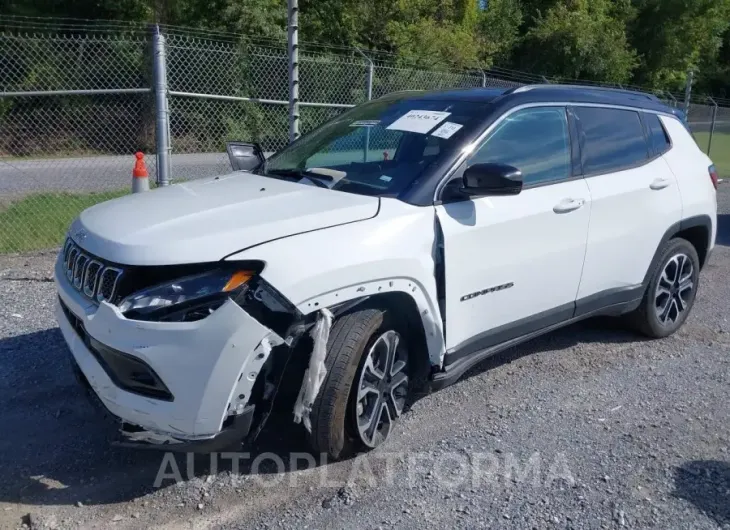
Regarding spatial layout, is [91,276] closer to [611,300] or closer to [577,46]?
[611,300]

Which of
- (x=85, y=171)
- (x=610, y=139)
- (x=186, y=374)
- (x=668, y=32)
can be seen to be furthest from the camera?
(x=668, y=32)

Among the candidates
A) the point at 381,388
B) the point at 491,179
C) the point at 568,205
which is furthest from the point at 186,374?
the point at 568,205

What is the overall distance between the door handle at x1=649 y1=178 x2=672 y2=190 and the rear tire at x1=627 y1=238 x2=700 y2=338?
1.42 feet

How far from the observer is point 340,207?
11.3ft

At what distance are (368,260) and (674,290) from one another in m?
3.17

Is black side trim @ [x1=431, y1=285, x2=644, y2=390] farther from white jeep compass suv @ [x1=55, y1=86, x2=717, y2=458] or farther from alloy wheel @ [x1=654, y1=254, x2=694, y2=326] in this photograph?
alloy wheel @ [x1=654, y1=254, x2=694, y2=326]

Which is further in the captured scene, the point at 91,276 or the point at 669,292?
the point at 669,292

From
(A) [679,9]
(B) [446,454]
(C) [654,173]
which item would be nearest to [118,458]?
(B) [446,454]

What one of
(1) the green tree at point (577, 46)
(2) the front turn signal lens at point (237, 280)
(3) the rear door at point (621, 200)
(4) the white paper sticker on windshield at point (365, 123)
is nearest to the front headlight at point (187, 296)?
(2) the front turn signal lens at point (237, 280)

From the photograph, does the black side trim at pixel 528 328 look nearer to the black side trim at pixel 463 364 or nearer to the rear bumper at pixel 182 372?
the black side trim at pixel 463 364

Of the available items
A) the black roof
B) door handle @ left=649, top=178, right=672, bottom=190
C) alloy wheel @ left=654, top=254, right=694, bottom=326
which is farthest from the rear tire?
the black roof

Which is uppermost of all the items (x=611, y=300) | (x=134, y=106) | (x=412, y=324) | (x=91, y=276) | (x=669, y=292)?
(x=91, y=276)

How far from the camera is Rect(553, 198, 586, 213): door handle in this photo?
167 inches

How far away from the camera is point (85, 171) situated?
1423 centimetres
